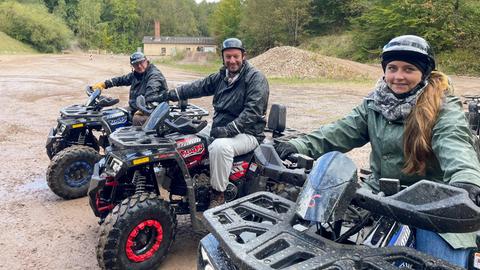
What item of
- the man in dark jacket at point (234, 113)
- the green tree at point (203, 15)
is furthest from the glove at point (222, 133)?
the green tree at point (203, 15)

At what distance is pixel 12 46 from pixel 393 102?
70.0m

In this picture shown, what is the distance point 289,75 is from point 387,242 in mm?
25773

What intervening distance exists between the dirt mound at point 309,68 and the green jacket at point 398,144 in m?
24.1

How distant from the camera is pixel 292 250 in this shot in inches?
66.3

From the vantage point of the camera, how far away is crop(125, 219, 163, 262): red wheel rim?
382cm

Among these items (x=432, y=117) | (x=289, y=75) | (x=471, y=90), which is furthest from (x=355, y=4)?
(x=432, y=117)

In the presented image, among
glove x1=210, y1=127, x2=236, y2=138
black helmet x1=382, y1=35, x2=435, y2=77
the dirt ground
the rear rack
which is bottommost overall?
the dirt ground

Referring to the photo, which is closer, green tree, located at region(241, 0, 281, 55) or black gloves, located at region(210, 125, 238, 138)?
black gloves, located at region(210, 125, 238, 138)

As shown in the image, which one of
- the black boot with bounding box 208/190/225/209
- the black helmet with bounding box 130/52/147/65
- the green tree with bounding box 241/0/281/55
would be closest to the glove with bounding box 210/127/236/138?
the black boot with bounding box 208/190/225/209

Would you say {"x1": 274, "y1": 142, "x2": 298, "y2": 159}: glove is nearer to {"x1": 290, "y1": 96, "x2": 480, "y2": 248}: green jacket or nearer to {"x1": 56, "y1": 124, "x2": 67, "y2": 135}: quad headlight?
{"x1": 290, "y1": 96, "x2": 480, "y2": 248}: green jacket

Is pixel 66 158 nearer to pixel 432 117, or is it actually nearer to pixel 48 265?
pixel 48 265

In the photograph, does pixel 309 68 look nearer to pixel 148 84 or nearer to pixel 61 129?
pixel 148 84

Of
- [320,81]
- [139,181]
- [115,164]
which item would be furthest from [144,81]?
[320,81]

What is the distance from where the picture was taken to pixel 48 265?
409 cm
